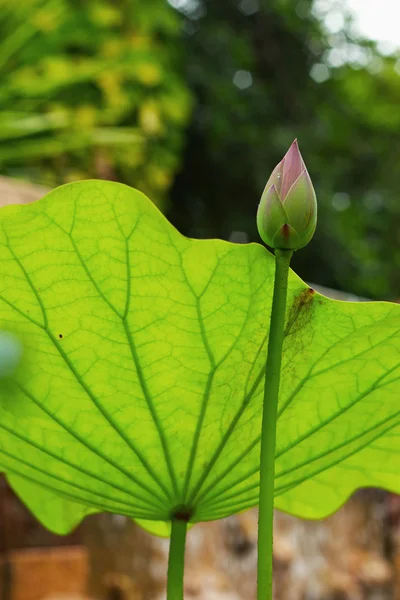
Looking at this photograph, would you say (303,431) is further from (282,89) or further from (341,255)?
(282,89)

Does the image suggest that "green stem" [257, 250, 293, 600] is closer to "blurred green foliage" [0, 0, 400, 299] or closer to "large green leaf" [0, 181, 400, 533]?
"large green leaf" [0, 181, 400, 533]

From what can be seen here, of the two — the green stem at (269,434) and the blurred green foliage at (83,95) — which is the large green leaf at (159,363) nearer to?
the green stem at (269,434)

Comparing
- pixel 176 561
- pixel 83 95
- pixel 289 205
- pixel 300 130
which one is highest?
pixel 300 130

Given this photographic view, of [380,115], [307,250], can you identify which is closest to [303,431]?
[307,250]

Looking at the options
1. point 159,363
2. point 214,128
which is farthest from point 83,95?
point 214,128

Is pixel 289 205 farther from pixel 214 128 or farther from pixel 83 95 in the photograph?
pixel 214 128

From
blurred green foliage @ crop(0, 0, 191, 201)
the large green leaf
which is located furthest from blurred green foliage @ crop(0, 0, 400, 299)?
the large green leaf
